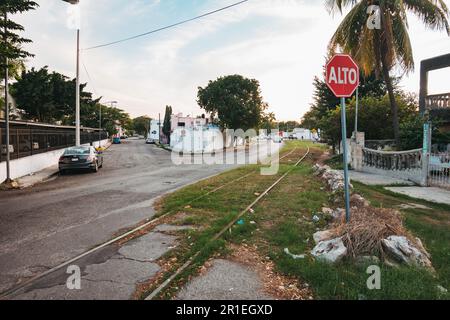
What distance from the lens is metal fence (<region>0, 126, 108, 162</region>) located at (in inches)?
567

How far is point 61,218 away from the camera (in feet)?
24.1

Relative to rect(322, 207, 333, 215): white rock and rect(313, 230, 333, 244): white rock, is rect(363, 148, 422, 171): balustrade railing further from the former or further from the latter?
rect(313, 230, 333, 244): white rock

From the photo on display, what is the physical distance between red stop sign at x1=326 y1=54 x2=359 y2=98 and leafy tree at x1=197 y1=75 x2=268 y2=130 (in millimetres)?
38357

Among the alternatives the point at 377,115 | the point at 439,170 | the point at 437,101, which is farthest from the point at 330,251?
the point at 377,115

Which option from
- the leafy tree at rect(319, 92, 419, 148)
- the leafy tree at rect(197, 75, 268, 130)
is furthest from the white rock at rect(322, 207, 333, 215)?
the leafy tree at rect(197, 75, 268, 130)

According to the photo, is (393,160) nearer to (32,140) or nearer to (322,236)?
(322,236)

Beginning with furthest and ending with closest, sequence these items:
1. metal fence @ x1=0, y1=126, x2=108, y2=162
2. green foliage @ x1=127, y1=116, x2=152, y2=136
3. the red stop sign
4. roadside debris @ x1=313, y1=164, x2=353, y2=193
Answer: green foliage @ x1=127, y1=116, x2=152, y2=136 → metal fence @ x1=0, y1=126, x2=108, y2=162 → roadside debris @ x1=313, y1=164, x2=353, y2=193 → the red stop sign

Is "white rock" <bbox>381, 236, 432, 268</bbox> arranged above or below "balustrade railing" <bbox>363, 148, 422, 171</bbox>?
below

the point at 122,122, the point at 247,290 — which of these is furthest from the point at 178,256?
the point at 122,122

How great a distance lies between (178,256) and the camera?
4988mm

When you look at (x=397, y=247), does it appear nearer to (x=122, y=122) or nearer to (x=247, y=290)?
(x=247, y=290)

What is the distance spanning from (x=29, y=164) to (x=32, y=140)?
1.98 m

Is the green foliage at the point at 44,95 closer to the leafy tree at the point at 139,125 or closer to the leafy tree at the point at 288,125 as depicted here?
the leafy tree at the point at 139,125

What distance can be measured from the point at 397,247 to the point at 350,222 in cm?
93
